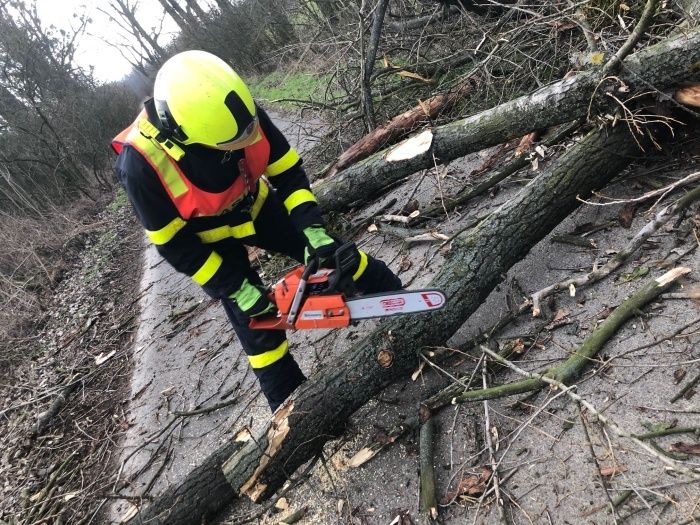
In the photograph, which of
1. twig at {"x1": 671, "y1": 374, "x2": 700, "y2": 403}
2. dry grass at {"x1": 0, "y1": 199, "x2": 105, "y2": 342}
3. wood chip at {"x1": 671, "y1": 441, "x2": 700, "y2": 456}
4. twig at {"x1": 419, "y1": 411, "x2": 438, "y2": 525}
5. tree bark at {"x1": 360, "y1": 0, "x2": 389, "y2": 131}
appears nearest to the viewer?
wood chip at {"x1": 671, "y1": 441, "x2": 700, "y2": 456}

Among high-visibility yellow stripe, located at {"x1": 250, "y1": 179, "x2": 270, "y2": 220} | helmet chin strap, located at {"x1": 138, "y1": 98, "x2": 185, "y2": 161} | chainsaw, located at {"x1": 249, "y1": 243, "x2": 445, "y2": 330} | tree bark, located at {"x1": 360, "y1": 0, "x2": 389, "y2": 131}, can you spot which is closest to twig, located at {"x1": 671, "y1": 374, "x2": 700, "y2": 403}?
chainsaw, located at {"x1": 249, "y1": 243, "x2": 445, "y2": 330}

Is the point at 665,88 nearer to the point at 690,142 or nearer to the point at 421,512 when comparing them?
the point at 690,142

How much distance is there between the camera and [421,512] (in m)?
2.00

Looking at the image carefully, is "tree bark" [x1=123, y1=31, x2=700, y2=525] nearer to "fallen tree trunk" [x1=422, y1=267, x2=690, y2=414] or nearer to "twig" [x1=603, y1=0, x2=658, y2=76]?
"twig" [x1=603, y1=0, x2=658, y2=76]

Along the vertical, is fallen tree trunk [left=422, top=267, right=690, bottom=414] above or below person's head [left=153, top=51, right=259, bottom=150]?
below

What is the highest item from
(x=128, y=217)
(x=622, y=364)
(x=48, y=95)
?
(x=48, y=95)

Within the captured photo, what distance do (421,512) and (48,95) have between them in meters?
16.6

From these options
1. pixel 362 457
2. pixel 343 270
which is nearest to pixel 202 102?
pixel 343 270

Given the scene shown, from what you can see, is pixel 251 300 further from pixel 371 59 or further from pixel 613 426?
pixel 371 59

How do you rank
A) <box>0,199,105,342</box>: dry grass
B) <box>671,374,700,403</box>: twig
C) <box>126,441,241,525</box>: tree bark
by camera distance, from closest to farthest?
<box>671,374,700,403</box>: twig, <box>126,441,241,525</box>: tree bark, <box>0,199,105,342</box>: dry grass

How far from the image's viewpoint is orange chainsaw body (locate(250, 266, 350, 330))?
2.29m

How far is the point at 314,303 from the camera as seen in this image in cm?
231

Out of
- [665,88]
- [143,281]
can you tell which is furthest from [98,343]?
[665,88]

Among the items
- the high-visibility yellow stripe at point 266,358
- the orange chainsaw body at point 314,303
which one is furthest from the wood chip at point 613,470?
the high-visibility yellow stripe at point 266,358
